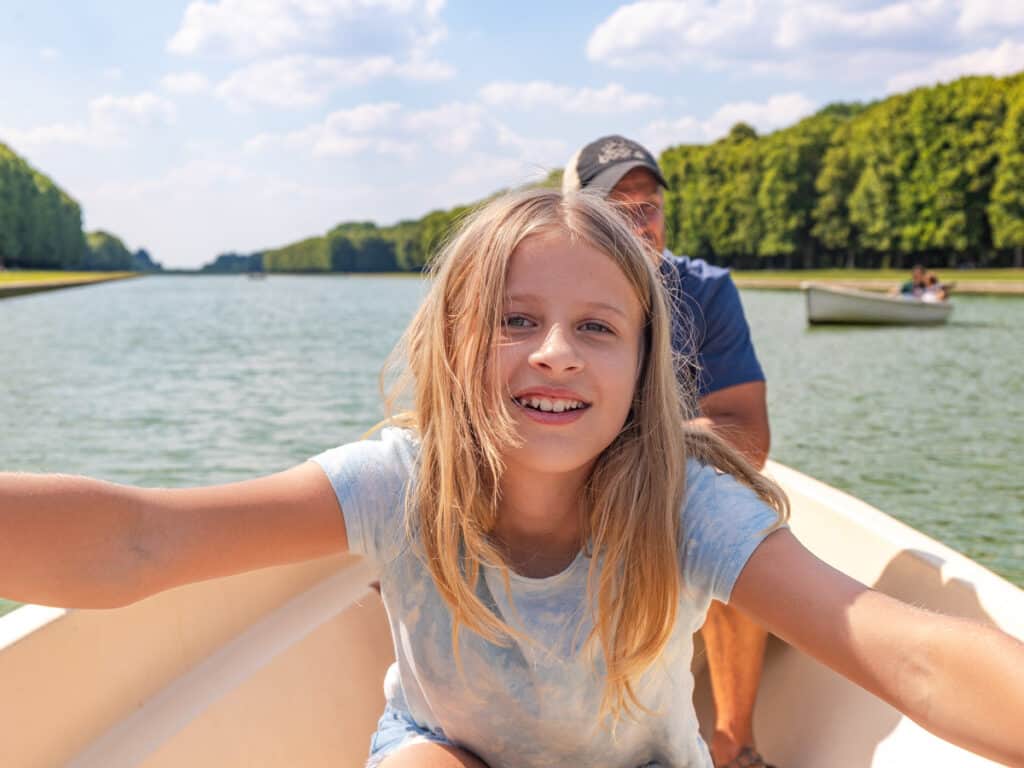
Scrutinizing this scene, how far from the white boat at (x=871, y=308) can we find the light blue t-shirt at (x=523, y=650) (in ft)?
60.2

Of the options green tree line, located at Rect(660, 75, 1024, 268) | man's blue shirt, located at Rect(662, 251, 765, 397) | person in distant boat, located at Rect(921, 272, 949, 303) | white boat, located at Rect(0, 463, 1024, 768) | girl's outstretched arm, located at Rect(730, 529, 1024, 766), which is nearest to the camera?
girl's outstretched arm, located at Rect(730, 529, 1024, 766)

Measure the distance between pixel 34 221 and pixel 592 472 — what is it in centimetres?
6499

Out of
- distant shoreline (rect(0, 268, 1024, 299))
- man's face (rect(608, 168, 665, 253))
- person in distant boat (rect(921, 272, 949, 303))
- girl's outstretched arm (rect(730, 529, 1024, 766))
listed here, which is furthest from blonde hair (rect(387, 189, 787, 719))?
distant shoreline (rect(0, 268, 1024, 299))

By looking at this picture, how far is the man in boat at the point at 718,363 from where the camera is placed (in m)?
2.10

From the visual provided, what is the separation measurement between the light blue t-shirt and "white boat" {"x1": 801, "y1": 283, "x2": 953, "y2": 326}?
18348mm

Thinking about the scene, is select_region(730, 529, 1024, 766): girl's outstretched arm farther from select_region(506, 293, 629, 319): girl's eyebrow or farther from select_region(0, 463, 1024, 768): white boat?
select_region(0, 463, 1024, 768): white boat

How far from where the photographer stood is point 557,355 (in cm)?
114

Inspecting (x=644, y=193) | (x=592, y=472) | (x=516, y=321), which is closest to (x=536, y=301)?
(x=516, y=321)

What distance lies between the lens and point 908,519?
6211mm

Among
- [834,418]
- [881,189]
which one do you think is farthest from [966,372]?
[881,189]

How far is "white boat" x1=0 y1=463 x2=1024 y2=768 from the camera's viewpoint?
1517 millimetres

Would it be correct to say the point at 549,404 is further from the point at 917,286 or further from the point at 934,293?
the point at 917,286

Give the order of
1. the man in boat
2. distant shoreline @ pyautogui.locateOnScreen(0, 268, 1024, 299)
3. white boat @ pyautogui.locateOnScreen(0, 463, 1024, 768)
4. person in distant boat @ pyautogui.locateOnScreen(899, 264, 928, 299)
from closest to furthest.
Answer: white boat @ pyautogui.locateOnScreen(0, 463, 1024, 768)
the man in boat
person in distant boat @ pyautogui.locateOnScreen(899, 264, 928, 299)
distant shoreline @ pyautogui.locateOnScreen(0, 268, 1024, 299)

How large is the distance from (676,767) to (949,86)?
39.7 m
